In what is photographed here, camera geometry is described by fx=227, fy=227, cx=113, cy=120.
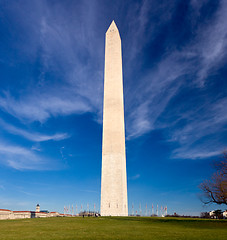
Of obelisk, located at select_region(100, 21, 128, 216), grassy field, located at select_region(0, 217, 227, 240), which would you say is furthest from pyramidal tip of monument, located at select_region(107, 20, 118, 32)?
grassy field, located at select_region(0, 217, 227, 240)

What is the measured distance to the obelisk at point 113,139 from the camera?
4200 cm

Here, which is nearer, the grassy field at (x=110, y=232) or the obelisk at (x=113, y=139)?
the grassy field at (x=110, y=232)

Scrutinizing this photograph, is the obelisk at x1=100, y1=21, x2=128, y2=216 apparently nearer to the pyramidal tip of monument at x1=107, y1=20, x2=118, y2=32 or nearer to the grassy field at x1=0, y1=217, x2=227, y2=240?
the pyramidal tip of monument at x1=107, y1=20, x2=118, y2=32

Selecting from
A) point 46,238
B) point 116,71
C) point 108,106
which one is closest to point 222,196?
point 46,238

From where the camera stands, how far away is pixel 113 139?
45719 millimetres

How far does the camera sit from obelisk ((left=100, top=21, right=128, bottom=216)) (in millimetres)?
42000

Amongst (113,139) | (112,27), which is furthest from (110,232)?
(112,27)

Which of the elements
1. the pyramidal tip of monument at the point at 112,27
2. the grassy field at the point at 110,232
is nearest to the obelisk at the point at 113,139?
the pyramidal tip of monument at the point at 112,27

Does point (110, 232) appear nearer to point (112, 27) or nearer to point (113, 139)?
point (113, 139)

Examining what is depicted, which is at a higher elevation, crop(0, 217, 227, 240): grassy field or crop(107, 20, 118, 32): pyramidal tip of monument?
crop(107, 20, 118, 32): pyramidal tip of monument

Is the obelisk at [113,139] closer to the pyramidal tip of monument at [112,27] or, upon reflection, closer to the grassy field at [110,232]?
the pyramidal tip of monument at [112,27]

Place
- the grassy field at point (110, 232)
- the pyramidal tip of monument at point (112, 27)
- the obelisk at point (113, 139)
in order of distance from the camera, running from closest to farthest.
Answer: the grassy field at point (110, 232), the obelisk at point (113, 139), the pyramidal tip of monument at point (112, 27)

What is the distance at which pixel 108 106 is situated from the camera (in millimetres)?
48844

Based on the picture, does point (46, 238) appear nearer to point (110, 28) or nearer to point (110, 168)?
point (110, 168)
